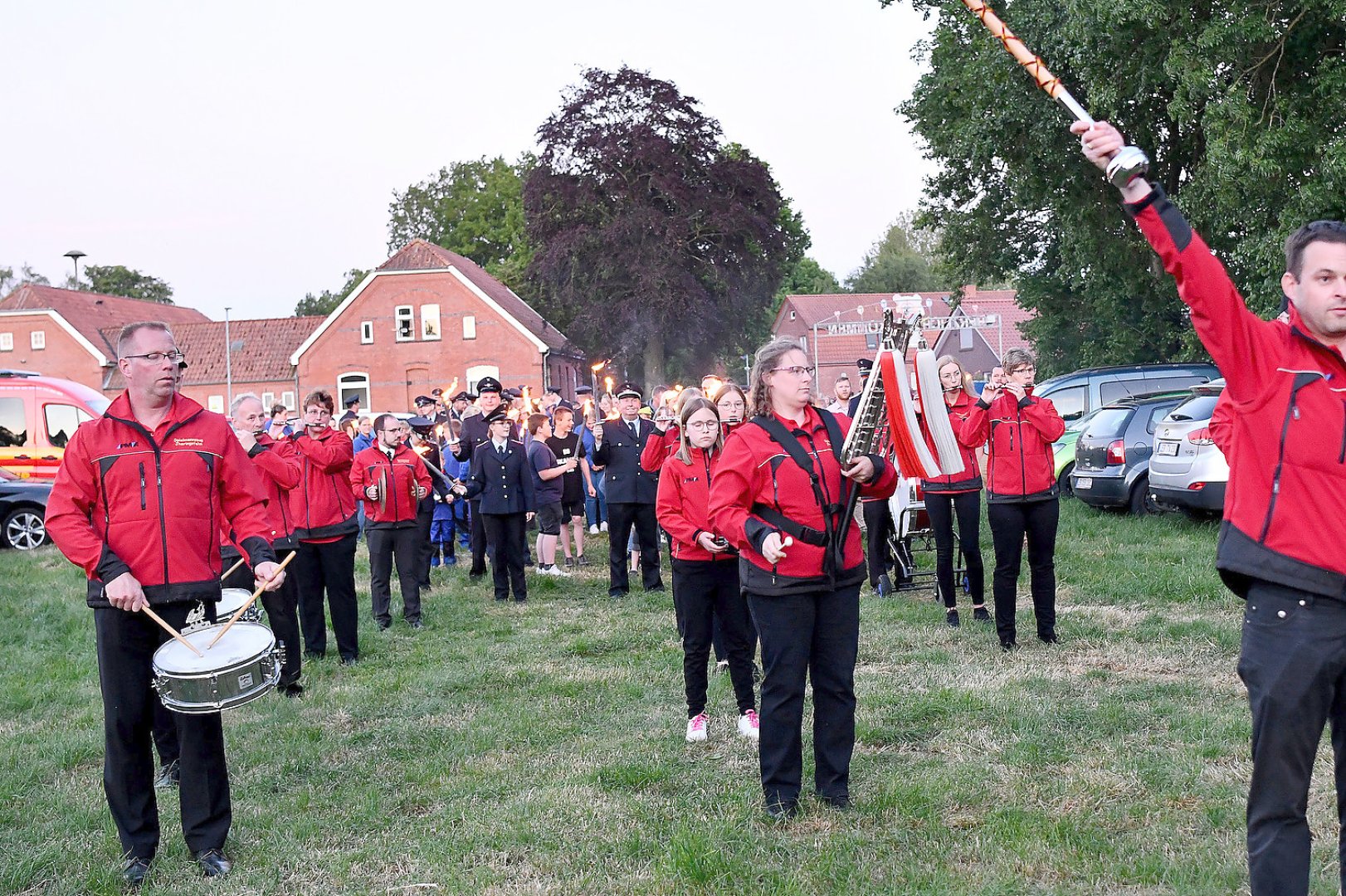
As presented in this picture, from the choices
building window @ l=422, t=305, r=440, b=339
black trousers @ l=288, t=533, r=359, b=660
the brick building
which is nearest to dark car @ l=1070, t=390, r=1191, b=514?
black trousers @ l=288, t=533, r=359, b=660

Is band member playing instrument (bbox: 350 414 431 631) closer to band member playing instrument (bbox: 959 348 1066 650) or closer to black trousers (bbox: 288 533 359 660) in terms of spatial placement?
black trousers (bbox: 288 533 359 660)

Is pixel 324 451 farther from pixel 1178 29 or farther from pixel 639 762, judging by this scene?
pixel 1178 29

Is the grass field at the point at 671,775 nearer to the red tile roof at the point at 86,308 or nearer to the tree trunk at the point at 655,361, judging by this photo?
the tree trunk at the point at 655,361

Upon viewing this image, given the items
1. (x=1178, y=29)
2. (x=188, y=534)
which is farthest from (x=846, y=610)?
(x=1178, y=29)

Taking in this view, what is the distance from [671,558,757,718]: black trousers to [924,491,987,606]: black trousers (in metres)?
3.30

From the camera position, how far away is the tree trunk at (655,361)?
43688 mm

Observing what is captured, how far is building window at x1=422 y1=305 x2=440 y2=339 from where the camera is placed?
183 ft

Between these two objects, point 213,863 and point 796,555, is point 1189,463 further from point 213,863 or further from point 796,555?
point 213,863

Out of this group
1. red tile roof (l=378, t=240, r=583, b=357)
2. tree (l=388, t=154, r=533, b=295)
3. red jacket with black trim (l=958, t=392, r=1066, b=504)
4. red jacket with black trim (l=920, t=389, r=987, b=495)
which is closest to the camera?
red jacket with black trim (l=958, t=392, r=1066, b=504)

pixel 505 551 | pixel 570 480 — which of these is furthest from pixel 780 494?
pixel 570 480

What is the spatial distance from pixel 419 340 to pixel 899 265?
1783 inches

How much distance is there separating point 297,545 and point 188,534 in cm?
443

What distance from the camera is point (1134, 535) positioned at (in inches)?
572

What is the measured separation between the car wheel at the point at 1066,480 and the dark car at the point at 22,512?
15.4m
